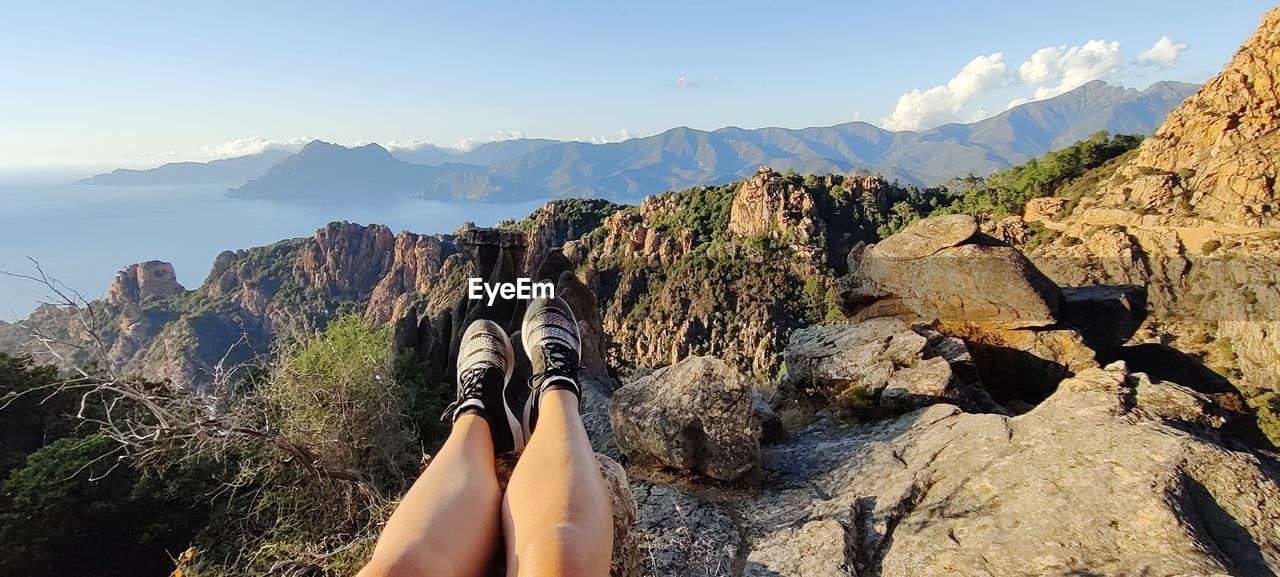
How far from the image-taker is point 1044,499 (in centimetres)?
343

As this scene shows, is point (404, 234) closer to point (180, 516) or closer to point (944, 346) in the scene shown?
point (180, 516)

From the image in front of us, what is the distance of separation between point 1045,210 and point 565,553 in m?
33.7

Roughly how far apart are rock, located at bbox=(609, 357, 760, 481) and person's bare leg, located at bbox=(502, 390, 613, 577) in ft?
6.72

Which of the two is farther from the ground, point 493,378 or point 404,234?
point 493,378

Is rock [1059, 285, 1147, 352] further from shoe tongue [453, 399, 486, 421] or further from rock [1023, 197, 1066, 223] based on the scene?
rock [1023, 197, 1066, 223]

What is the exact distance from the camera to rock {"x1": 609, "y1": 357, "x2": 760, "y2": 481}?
16.5ft

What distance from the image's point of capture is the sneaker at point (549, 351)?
3.99 meters

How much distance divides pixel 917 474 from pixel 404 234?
62.4m

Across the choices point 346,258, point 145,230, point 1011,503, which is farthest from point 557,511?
point 145,230

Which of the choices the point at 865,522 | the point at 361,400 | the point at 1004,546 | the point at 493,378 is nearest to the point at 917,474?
the point at 865,522

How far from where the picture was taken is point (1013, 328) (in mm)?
8125

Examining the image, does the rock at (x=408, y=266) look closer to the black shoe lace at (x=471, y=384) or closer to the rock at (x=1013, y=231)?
the rock at (x=1013, y=231)

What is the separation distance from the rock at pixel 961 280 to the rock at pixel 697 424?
466cm

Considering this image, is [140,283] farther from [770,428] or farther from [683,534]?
[683,534]
